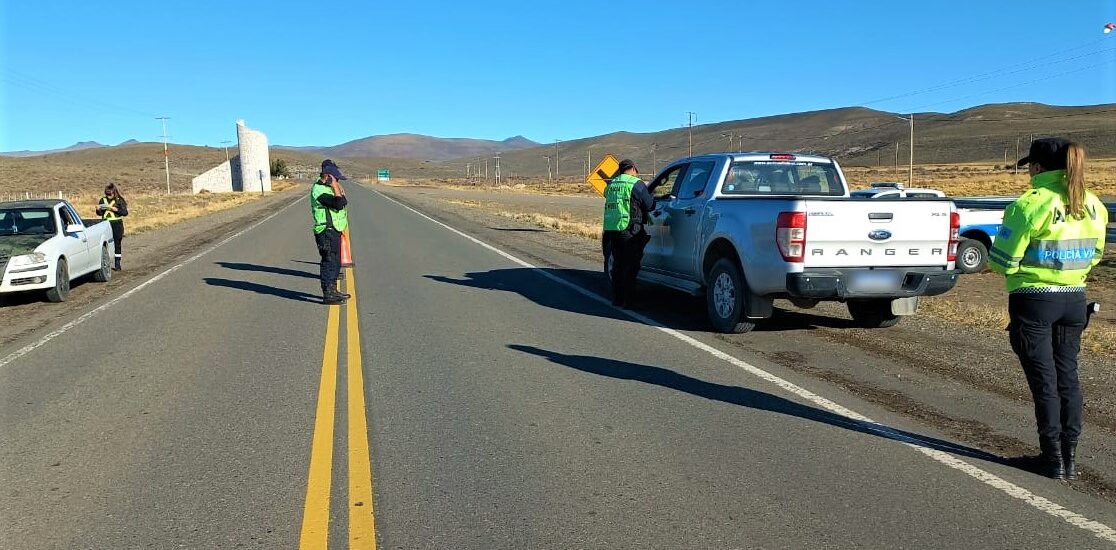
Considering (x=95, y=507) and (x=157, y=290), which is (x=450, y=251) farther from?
(x=95, y=507)

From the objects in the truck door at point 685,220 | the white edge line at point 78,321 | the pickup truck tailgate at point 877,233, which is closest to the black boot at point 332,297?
the white edge line at point 78,321

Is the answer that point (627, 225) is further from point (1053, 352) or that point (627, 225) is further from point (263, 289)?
point (1053, 352)

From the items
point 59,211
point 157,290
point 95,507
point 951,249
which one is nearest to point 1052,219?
point 951,249

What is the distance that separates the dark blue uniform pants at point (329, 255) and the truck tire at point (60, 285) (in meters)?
3.85

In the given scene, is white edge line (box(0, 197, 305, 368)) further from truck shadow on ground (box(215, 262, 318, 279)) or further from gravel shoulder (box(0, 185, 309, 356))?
truck shadow on ground (box(215, 262, 318, 279))

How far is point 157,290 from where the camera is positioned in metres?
13.3

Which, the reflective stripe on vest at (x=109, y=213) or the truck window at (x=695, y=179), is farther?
the reflective stripe on vest at (x=109, y=213)

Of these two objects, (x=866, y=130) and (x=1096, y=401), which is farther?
(x=866, y=130)

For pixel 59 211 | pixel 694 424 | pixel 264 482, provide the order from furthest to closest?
pixel 59 211 < pixel 694 424 < pixel 264 482

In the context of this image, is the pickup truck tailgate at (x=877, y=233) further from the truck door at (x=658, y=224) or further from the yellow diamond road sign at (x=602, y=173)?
the yellow diamond road sign at (x=602, y=173)

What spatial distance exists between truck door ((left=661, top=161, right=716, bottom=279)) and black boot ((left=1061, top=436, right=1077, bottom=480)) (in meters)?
5.44

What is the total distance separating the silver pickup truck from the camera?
8234 mm

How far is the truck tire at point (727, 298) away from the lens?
29.4 ft

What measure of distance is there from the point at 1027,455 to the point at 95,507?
5.27 m
